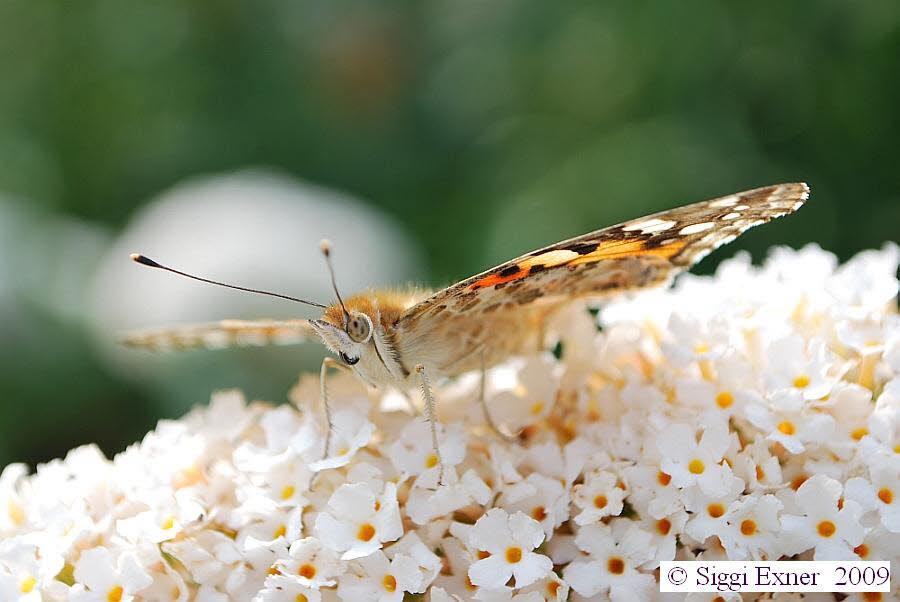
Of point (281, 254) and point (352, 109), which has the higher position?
point (352, 109)

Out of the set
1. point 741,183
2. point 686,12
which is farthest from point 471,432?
point 686,12

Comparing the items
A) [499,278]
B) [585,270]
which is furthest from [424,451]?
[585,270]

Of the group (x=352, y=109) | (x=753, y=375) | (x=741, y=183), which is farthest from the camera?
(x=352, y=109)

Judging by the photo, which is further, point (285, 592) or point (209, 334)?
point (209, 334)

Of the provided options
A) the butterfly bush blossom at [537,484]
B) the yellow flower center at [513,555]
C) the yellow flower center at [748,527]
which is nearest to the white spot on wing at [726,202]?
the butterfly bush blossom at [537,484]

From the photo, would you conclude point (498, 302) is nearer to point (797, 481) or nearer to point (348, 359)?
point (348, 359)

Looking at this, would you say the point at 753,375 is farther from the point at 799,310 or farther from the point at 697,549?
the point at 697,549
